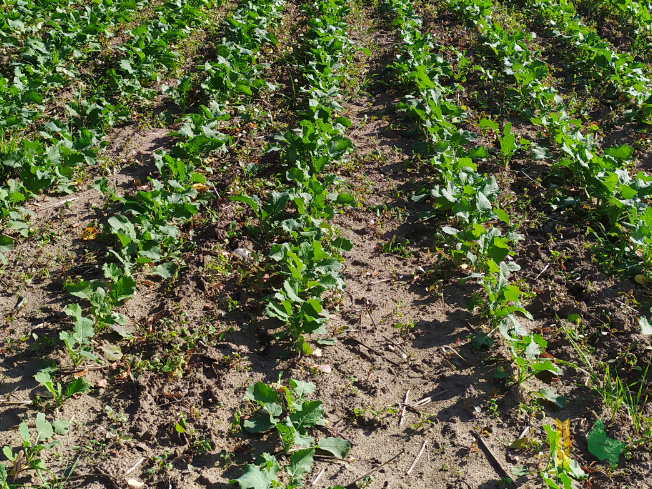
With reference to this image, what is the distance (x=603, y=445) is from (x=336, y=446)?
5.12ft

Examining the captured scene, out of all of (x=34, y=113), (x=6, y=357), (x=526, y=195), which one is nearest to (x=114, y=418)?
(x=6, y=357)

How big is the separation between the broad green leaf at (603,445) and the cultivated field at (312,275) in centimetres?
1

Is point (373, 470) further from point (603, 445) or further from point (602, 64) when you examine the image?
point (602, 64)

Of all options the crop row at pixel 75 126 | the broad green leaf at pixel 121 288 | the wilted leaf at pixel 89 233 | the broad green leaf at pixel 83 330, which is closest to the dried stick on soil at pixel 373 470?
the broad green leaf at pixel 83 330

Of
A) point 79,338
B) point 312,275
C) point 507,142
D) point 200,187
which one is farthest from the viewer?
point 507,142

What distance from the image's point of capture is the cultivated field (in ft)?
10.4

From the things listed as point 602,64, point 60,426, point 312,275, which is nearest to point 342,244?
point 312,275

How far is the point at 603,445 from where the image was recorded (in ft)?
10.6

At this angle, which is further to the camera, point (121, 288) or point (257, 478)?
point (121, 288)

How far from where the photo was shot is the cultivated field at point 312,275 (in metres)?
3.18

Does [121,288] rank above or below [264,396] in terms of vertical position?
below

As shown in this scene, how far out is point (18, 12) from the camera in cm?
755

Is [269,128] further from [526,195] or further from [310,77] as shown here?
[526,195]

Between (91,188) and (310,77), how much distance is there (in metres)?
3.00
